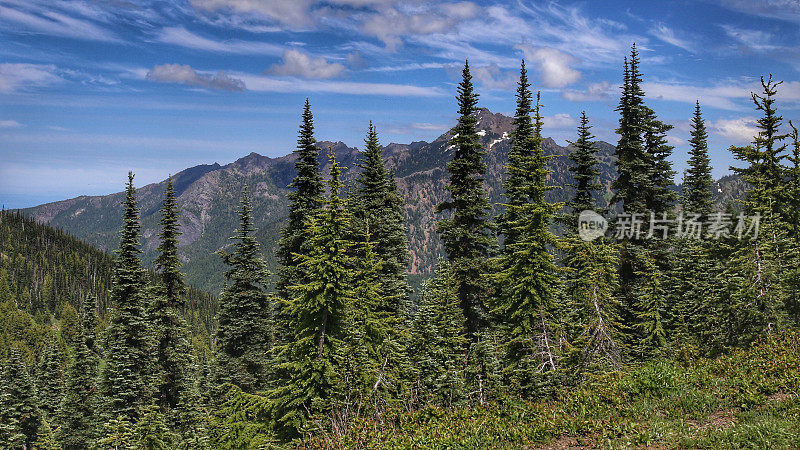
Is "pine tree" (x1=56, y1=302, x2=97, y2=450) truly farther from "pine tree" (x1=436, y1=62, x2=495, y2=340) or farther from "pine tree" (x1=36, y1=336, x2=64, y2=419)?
"pine tree" (x1=436, y1=62, x2=495, y2=340)

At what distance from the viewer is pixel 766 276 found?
1639cm

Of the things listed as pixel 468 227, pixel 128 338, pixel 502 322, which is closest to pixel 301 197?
pixel 468 227

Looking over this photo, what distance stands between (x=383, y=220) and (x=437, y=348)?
15.6 m

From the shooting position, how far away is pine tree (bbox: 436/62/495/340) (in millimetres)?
23797

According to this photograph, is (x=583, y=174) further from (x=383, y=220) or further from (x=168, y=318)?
(x=168, y=318)

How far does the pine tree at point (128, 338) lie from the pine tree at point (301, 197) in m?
10.6

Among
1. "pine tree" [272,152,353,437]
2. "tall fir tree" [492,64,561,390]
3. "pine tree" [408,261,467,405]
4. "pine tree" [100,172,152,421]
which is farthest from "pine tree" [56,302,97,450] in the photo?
"tall fir tree" [492,64,561,390]

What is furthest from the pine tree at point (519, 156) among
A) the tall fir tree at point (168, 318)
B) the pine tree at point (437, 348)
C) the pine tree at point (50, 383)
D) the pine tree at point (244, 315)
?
the pine tree at point (50, 383)

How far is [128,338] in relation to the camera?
29156 millimetres

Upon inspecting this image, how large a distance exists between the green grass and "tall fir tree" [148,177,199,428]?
24181mm

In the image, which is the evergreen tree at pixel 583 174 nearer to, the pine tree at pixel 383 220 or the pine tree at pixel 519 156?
the pine tree at pixel 519 156

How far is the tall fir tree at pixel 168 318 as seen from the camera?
2997 centimetres

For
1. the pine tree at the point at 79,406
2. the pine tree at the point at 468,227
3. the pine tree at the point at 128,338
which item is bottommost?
the pine tree at the point at 79,406

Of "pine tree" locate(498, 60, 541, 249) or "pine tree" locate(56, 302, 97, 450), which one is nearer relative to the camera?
"pine tree" locate(498, 60, 541, 249)
